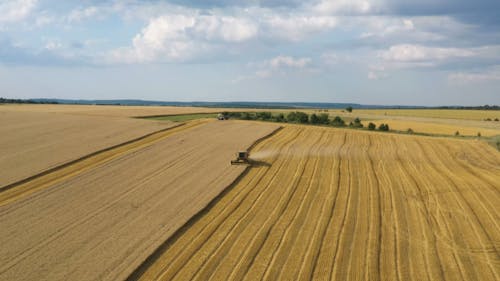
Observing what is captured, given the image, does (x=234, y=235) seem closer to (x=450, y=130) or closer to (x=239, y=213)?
(x=239, y=213)

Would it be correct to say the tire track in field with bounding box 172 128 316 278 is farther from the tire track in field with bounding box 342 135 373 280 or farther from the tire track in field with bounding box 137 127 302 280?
the tire track in field with bounding box 342 135 373 280

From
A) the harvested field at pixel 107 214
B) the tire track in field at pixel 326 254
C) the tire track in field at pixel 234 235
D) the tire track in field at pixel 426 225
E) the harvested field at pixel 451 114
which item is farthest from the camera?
the harvested field at pixel 451 114

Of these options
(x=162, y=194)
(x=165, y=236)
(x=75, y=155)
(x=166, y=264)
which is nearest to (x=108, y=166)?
(x=75, y=155)

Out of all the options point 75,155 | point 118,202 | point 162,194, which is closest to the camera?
point 118,202

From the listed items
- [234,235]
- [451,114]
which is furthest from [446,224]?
[451,114]

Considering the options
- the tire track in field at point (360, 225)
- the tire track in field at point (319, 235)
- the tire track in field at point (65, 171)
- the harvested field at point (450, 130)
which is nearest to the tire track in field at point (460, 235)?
the tire track in field at point (360, 225)

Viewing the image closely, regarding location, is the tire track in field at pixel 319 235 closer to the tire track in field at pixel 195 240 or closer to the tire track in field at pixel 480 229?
the tire track in field at pixel 195 240

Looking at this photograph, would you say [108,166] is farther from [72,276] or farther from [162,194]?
[72,276]
